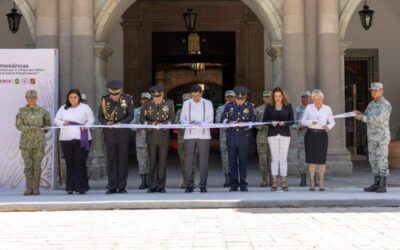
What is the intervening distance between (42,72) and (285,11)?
5285 millimetres

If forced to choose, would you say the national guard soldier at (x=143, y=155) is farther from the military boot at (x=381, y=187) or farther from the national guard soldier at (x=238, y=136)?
the military boot at (x=381, y=187)

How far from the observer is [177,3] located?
1859cm

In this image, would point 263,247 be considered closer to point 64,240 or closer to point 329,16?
point 64,240

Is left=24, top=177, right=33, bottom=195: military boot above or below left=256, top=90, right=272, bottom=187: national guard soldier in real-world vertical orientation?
below

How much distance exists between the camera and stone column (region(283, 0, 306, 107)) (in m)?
12.1

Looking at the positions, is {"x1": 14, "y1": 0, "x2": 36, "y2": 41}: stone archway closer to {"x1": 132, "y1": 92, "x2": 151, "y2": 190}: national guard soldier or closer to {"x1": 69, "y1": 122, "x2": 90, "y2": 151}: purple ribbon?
{"x1": 132, "y1": 92, "x2": 151, "y2": 190}: national guard soldier

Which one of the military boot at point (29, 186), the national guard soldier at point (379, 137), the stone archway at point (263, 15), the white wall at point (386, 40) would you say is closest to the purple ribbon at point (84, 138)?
the military boot at point (29, 186)

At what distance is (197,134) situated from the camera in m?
9.61

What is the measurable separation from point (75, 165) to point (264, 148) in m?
3.30

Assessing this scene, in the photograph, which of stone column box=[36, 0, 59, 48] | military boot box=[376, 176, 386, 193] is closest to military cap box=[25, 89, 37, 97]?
stone column box=[36, 0, 59, 48]

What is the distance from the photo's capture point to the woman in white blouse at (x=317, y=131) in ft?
31.4

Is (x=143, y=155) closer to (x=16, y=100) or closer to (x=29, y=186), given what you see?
(x=29, y=186)

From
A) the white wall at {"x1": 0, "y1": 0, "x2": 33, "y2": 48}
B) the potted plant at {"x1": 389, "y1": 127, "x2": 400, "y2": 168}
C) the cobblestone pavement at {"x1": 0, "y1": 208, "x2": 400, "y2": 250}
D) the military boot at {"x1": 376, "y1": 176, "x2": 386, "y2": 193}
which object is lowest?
the cobblestone pavement at {"x1": 0, "y1": 208, "x2": 400, "y2": 250}

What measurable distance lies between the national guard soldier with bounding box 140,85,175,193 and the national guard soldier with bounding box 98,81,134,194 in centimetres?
34
